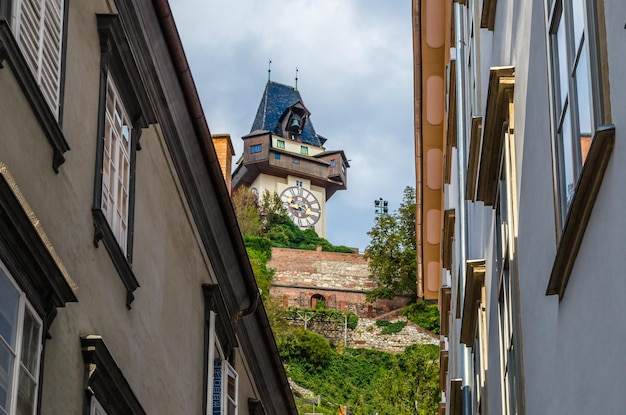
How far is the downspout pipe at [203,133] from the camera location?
973 cm

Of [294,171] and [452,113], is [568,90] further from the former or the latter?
[294,171]

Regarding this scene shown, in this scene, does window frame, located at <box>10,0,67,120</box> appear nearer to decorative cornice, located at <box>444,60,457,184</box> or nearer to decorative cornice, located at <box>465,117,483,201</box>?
decorative cornice, located at <box>465,117,483,201</box>

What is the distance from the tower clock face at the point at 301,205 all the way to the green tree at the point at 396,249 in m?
24.2

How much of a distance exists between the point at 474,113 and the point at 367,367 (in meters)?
66.9

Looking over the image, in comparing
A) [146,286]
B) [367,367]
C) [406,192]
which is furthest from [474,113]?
[367,367]

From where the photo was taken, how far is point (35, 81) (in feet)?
21.6

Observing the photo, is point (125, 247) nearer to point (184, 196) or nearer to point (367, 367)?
point (184, 196)

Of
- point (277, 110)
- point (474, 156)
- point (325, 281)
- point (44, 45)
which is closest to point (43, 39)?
point (44, 45)

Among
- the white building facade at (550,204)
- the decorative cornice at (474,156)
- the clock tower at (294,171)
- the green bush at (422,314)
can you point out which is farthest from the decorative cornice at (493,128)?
the clock tower at (294,171)

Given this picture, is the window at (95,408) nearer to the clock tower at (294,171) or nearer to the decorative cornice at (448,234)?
the decorative cornice at (448,234)

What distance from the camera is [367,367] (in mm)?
77062

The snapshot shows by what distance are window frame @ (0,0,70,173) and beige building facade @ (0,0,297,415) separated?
11 mm

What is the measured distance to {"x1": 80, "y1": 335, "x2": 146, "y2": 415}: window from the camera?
7672mm

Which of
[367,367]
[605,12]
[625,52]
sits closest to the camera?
[625,52]
